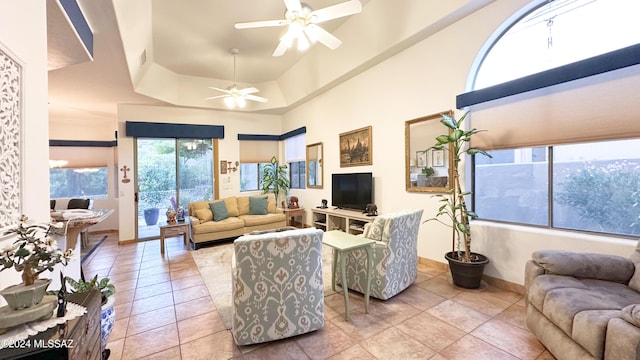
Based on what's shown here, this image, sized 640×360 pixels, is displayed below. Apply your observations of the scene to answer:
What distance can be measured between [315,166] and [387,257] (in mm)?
3802

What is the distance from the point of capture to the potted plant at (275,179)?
7.07 m

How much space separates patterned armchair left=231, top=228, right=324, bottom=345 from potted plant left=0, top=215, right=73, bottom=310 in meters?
Result: 0.95

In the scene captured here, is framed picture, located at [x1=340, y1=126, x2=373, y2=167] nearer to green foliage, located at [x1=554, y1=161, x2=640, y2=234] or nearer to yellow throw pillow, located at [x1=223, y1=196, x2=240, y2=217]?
yellow throw pillow, located at [x1=223, y1=196, x2=240, y2=217]

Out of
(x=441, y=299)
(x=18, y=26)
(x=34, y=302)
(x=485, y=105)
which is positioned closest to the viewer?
(x=34, y=302)

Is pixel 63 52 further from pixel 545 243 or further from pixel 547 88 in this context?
pixel 545 243

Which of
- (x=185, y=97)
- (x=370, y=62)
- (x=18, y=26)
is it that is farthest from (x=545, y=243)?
(x=185, y=97)

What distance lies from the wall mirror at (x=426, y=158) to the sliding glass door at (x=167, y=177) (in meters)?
4.94

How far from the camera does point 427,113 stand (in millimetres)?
3611

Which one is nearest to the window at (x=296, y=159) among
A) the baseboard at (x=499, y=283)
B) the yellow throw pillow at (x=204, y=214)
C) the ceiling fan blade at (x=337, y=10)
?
the yellow throw pillow at (x=204, y=214)

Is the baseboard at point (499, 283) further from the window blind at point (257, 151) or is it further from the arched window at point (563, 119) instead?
the window blind at point (257, 151)

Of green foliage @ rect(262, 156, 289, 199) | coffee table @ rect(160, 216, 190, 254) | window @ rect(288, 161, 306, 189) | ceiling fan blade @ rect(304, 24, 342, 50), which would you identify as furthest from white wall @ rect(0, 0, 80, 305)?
green foliage @ rect(262, 156, 289, 199)

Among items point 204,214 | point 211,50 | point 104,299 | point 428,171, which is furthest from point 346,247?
point 211,50

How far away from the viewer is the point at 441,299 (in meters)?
2.79

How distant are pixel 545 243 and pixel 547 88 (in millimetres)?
1542
